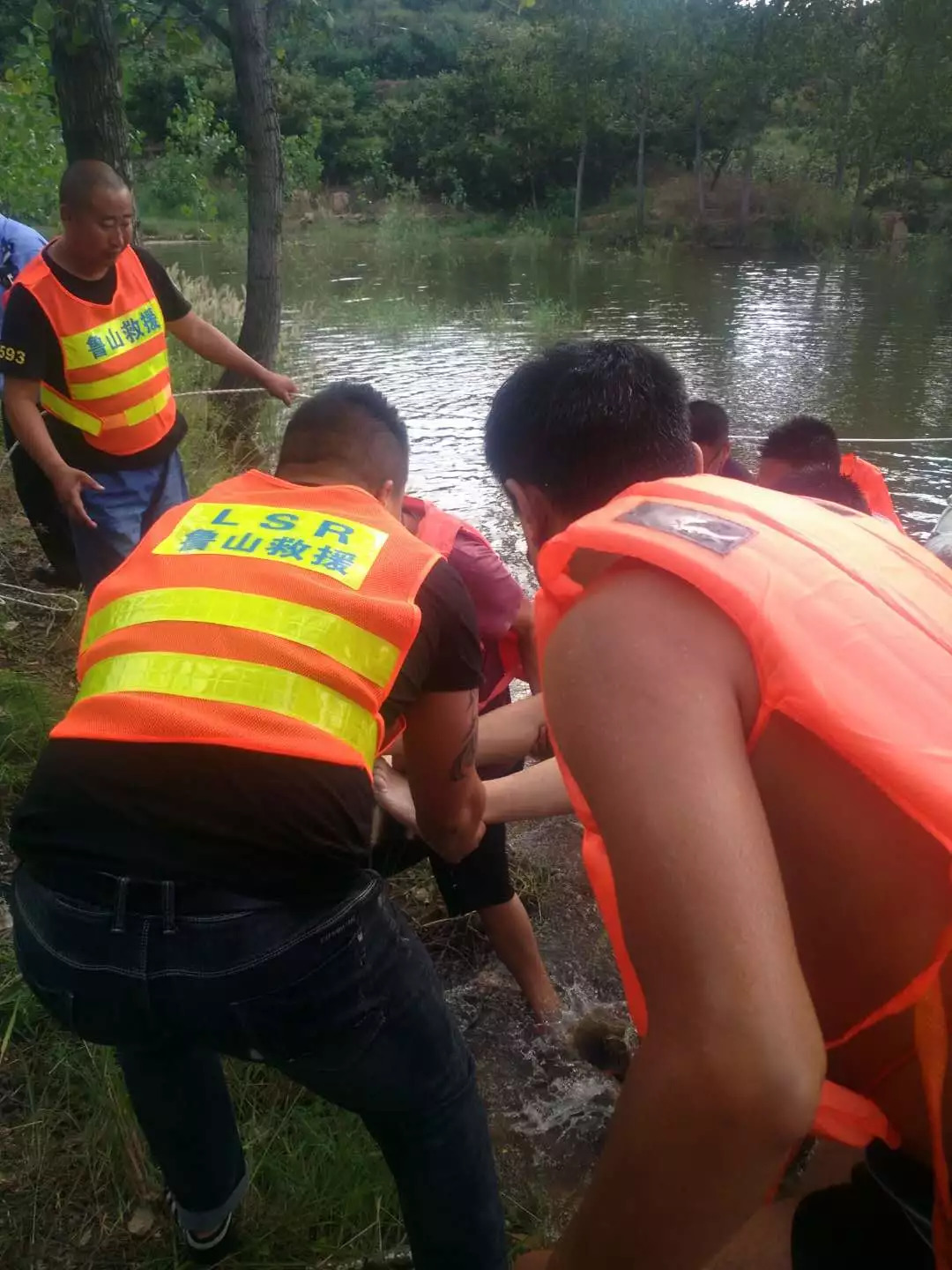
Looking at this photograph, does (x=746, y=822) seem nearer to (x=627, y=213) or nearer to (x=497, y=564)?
(x=497, y=564)

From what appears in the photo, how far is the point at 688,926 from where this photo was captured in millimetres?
745

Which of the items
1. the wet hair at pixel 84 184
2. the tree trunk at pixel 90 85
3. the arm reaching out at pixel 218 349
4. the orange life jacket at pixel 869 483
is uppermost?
the tree trunk at pixel 90 85

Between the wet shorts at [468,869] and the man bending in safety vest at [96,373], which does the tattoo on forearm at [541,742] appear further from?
the man bending in safety vest at [96,373]

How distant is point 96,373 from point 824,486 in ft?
8.81

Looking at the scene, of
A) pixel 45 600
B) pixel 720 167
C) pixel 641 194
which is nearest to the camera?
pixel 45 600

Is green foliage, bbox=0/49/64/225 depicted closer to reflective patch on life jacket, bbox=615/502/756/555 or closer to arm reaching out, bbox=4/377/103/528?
arm reaching out, bbox=4/377/103/528

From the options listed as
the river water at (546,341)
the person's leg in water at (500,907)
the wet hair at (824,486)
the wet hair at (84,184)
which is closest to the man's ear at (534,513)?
the person's leg in water at (500,907)

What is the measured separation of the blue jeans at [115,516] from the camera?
145 inches

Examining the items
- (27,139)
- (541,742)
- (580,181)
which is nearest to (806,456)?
(541,742)

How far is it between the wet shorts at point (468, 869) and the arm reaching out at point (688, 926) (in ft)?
5.04

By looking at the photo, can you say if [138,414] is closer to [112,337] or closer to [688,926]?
[112,337]

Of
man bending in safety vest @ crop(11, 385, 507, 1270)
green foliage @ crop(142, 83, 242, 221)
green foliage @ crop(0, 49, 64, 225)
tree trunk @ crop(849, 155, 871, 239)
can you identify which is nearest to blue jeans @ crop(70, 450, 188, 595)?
man bending in safety vest @ crop(11, 385, 507, 1270)

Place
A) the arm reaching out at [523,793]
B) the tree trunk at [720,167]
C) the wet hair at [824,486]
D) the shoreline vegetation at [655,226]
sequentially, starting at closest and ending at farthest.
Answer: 1. the arm reaching out at [523,793]
2. the wet hair at [824,486]
3. the shoreline vegetation at [655,226]
4. the tree trunk at [720,167]

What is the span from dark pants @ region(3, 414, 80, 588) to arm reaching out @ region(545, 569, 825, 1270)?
3.52 m
